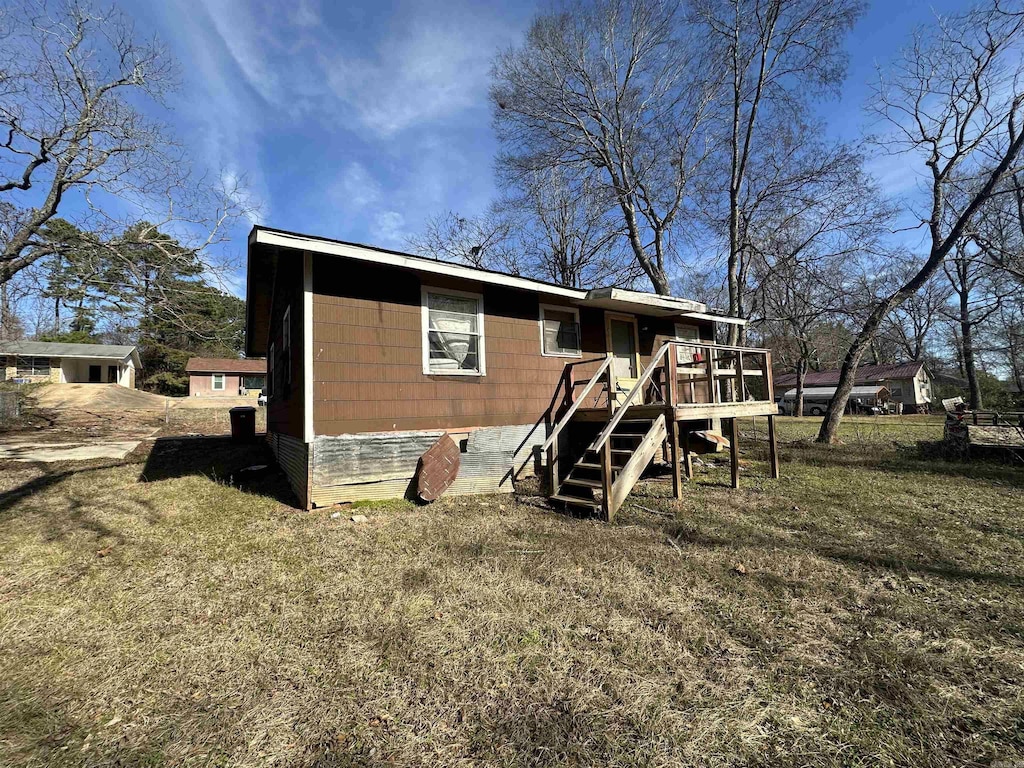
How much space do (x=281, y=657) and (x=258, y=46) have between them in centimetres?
1034

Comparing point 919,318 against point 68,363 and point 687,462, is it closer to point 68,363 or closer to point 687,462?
point 687,462

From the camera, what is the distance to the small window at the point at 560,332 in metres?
7.77

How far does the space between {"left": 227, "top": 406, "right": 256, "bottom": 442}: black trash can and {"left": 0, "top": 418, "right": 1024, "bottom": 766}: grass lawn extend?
7.11 meters

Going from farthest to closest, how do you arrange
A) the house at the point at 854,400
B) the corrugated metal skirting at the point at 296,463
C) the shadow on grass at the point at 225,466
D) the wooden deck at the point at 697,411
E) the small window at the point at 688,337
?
the house at the point at 854,400 → the small window at the point at 688,337 → the shadow on grass at the point at 225,466 → the wooden deck at the point at 697,411 → the corrugated metal skirting at the point at 296,463

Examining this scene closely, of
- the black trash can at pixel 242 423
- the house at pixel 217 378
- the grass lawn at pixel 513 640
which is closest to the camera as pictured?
the grass lawn at pixel 513 640

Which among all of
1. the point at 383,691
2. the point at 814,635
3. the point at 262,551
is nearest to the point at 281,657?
the point at 383,691

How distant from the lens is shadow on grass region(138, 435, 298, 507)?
657 centimetres

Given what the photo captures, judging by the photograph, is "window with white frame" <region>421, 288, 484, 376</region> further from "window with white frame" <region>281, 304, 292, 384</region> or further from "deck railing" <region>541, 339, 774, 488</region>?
"window with white frame" <region>281, 304, 292, 384</region>

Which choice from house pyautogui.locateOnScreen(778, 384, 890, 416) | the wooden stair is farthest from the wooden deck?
house pyautogui.locateOnScreen(778, 384, 890, 416)

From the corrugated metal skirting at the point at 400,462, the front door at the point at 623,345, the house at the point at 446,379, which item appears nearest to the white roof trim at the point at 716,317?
the house at the point at 446,379

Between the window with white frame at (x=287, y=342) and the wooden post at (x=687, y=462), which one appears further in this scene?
the wooden post at (x=687, y=462)

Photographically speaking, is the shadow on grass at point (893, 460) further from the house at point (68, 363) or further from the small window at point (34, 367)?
the small window at point (34, 367)

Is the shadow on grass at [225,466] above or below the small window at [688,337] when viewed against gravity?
below

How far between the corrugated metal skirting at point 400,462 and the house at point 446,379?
0.05 feet
